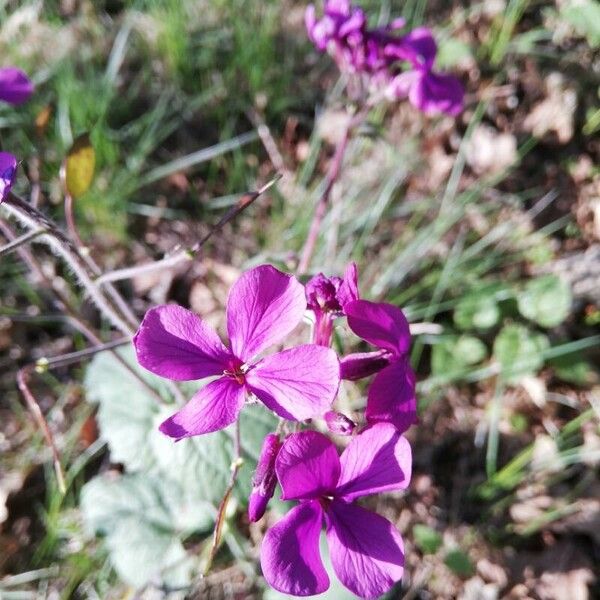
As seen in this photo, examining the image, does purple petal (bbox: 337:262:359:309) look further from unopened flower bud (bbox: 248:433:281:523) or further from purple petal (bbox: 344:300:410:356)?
unopened flower bud (bbox: 248:433:281:523)

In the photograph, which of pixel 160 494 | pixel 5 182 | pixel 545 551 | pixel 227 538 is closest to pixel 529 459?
pixel 545 551

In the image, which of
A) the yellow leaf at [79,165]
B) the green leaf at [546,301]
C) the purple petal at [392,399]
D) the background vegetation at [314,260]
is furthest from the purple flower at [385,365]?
the green leaf at [546,301]

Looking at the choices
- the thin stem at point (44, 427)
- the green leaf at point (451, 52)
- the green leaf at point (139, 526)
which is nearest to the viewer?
the thin stem at point (44, 427)

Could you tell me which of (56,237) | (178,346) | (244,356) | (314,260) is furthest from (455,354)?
(56,237)

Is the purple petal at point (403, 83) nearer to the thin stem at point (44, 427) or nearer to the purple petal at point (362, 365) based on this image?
the purple petal at point (362, 365)

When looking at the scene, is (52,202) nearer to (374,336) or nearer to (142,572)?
(142,572)

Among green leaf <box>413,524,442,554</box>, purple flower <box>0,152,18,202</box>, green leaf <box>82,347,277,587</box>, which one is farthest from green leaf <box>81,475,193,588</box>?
purple flower <box>0,152,18,202</box>
